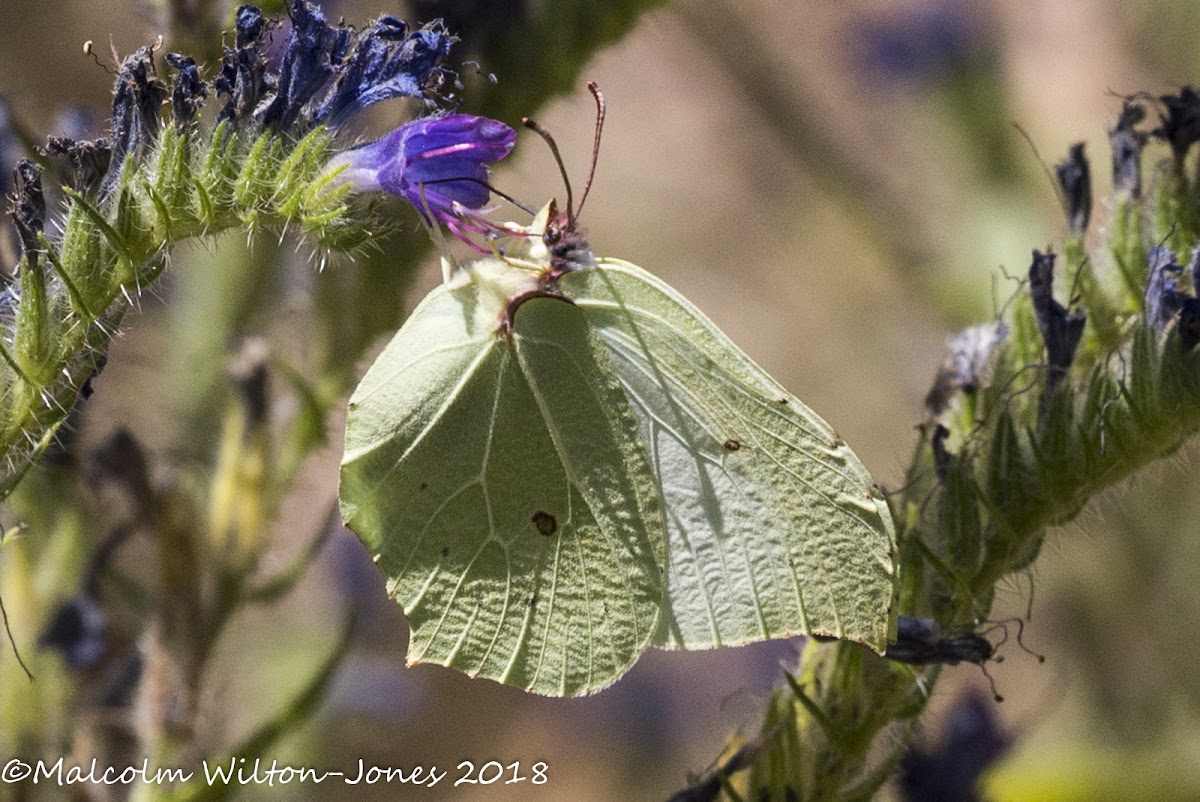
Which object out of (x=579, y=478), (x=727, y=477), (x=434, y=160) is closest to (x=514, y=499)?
(x=579, y=478)

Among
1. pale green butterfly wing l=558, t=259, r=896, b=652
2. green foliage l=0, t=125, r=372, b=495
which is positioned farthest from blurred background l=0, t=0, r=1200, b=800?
pale green butterfly wing l=558, t=259, r=896, b=652

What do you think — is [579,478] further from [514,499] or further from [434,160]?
[434,160]

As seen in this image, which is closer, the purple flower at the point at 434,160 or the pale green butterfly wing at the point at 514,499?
the purple flower at the point at 434,160

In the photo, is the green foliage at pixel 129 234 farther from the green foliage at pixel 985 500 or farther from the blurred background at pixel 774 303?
the green foliage at pixel 985 500

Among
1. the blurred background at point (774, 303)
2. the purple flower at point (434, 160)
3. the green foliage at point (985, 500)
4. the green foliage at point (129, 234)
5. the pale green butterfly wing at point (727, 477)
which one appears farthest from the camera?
the blurred background at point (774, 303)

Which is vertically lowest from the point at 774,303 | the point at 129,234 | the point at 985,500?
the point at 129,234

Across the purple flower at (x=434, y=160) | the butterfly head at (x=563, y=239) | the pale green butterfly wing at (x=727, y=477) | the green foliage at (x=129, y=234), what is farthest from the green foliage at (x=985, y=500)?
the green foliage at (x=129, y=234)

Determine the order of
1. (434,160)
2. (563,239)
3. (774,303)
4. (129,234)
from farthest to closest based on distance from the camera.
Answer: (774,303), (563,239), (434,160), (129,234)
